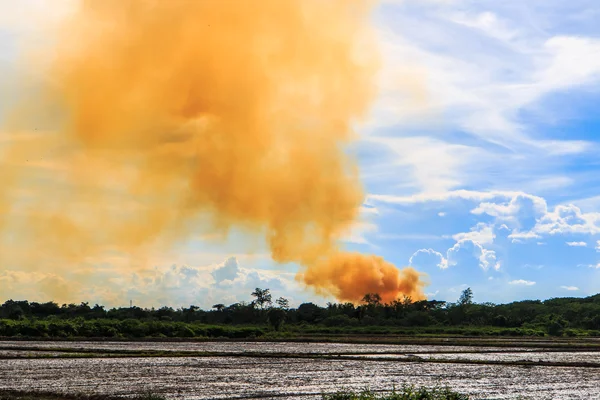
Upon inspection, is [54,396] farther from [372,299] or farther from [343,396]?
[372,299]

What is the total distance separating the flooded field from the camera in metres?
30.4

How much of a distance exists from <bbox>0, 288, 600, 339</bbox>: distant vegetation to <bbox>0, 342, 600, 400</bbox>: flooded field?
4465 cm

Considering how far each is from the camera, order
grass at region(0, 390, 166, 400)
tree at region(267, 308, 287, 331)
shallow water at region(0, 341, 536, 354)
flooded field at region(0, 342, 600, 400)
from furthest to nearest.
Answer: tree at region(267, 308, 287, 331) < shallow water at region(0, 341, 536, 354) < flooded field at region(0, 342, 600, 400) < grass at region(0, 390, 166, 400)

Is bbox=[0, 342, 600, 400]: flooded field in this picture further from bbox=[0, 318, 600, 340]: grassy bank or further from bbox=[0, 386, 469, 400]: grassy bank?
bbox=[0, 318, 600, 340]: grassy bank

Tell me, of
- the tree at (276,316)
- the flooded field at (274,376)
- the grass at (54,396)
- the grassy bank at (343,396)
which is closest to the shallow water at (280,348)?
the flooded field at (274,376)

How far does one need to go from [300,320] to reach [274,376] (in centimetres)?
Result: 10792

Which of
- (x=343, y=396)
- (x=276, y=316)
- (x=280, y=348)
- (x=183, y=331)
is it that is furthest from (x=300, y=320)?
(x=343, y=396)

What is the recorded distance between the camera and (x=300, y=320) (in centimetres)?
14412

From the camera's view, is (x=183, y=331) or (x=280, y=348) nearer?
(x=280, y=348)

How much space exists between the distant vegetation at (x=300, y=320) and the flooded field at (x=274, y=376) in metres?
44.6

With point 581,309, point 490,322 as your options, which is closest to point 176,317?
point 490,322

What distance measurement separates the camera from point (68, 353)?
183 feet

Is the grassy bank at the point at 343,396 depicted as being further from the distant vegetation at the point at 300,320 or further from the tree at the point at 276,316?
the tree at the point at 276,316

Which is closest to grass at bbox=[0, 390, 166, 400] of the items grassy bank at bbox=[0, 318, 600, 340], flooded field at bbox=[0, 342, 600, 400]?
flooded field at bbox=[0, 342, 600, 400]
